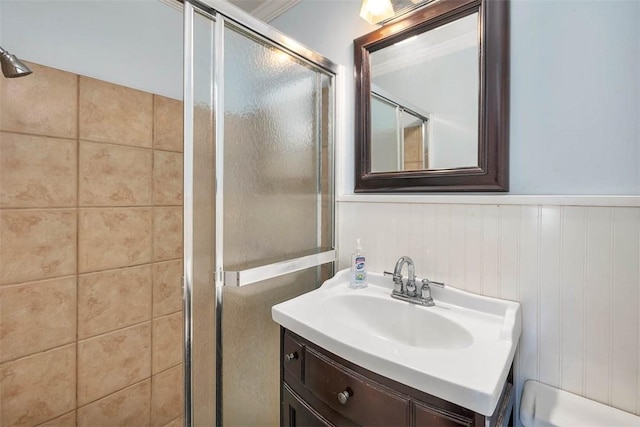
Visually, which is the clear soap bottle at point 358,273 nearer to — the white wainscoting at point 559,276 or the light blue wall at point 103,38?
the white wainscoting at point 559,276

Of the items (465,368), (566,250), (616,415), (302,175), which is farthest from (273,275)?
(616,415)

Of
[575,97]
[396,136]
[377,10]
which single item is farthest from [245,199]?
[575,97]

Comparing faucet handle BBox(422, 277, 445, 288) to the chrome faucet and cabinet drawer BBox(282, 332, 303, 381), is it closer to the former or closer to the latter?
the chrome faucet

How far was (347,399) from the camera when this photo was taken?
754mm

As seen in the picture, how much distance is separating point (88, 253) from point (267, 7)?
5.30ft

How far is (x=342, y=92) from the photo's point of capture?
1398 mm

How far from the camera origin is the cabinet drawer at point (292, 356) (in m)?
0.90

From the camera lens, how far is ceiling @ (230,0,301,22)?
5.32 ft

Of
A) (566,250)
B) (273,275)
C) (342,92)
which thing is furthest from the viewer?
(342,92)

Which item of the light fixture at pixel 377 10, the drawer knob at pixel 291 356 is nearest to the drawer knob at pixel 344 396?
the drawer knob at pixel 291 356

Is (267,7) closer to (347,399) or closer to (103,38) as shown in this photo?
(103,38)

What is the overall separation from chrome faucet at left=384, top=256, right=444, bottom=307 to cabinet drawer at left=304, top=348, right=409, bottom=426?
398 millimetres

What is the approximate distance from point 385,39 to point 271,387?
1.55 m

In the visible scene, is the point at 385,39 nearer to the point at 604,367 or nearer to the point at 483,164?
the point at 483,164
